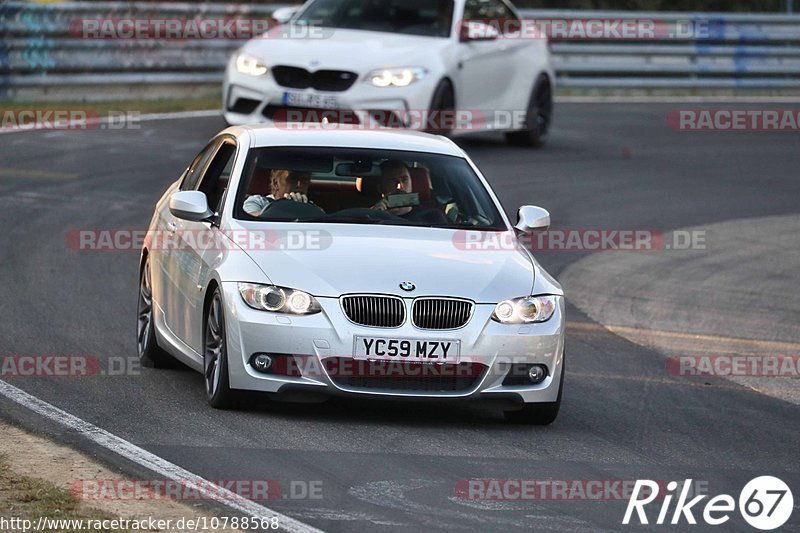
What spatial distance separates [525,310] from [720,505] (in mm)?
1758

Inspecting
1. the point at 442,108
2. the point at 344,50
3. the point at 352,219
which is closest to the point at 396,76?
the point at 344,50

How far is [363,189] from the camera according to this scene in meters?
10.3

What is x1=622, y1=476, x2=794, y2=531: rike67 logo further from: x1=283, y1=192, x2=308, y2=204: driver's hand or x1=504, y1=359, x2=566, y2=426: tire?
x1=283, y1=192, x2=308, y2=204: driver's hand

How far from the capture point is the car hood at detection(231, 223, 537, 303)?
889cm

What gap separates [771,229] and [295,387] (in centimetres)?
947

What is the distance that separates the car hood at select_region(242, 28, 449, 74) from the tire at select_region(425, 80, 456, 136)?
411 millimetres

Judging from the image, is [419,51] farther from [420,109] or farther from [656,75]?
[656,75]

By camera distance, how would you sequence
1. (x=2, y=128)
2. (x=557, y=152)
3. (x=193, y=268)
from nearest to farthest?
(x=193, y=268), (x=2, y=128), (x=557, y=152)

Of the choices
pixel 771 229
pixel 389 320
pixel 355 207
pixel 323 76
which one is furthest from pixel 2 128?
pixel 389 320

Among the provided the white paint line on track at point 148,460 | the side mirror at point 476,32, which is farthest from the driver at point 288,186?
the side mirror at point 476,32

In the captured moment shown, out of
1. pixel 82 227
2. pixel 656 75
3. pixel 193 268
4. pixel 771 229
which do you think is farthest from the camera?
pixel 656 75

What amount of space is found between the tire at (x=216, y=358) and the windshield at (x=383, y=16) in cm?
1043

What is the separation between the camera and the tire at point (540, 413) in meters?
9.24

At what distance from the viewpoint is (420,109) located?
1848cm
